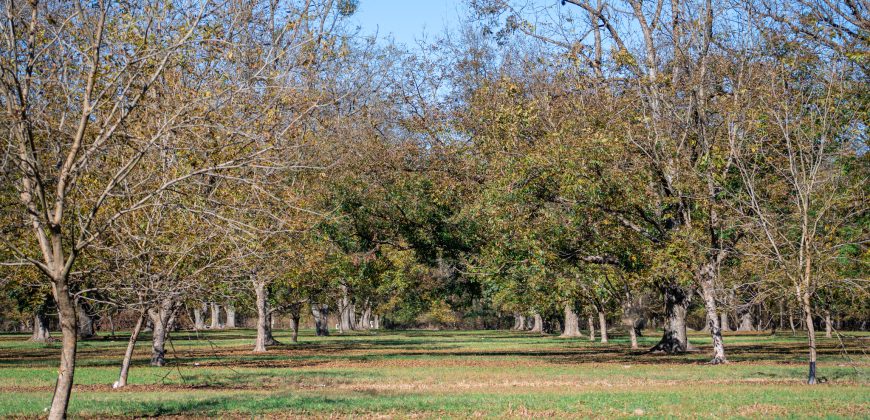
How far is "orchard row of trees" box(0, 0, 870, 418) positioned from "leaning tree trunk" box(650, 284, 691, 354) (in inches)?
3.5

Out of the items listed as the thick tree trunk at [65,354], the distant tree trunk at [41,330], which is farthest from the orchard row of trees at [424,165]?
the distant tree trunk at [41,330]

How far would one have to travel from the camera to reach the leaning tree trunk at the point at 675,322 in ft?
104

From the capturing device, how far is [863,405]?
1343 cm

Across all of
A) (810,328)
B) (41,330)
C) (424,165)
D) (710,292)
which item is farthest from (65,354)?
(41,330)

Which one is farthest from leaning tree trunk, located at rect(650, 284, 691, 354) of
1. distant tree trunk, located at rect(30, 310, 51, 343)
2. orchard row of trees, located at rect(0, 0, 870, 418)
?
distant tree trunk, located at rect(30, 310, 51, 343)

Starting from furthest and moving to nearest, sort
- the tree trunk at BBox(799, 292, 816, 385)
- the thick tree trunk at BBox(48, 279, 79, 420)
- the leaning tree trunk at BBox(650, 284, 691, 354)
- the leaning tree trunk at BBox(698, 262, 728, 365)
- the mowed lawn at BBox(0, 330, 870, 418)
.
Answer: the leaning tree trunk at BBox(650, 284, 691, 354)
the leaning tree trunk at BBox(698, 262, 728, 365)
the tree trunk at BBox(799, 292, 816, 385)
the mowed lawn at BBox(0, 330, 870, 418)
the thick tree trunk at BBox(48, 279, 79, 420)

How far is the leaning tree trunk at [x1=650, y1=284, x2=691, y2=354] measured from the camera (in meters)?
31.8

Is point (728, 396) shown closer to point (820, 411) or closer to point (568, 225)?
point (820, 411)

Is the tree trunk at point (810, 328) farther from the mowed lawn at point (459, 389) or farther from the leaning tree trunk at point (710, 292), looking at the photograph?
the leaning tree trunk at point (710, 292)

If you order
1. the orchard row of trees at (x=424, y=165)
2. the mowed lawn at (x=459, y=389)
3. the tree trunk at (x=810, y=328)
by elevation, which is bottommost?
the mowed lawn at (x=459, y=389)

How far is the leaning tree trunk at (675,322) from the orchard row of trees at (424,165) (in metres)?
0.09

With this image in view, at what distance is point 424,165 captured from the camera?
1330 inches

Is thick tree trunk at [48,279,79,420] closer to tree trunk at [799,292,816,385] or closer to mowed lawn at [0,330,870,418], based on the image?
mowed lawn at [0,330,870,418]

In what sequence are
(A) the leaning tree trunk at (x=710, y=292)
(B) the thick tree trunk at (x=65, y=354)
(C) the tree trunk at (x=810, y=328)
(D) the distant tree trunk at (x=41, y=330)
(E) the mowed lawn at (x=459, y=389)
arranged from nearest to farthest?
(B) the thick tree trunk at (x=65, y=354) → (E) the mowed lawn at (x=459, y=389) → (C) the tree trunk at (x=810, y=328) → (A) the leaning tree trunk at (x=710, y=292) → (D) the distant tree trunk at (x=41, y=330)
